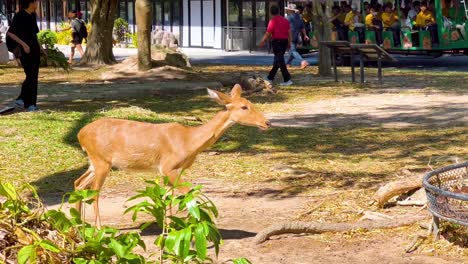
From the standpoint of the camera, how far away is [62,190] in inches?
403

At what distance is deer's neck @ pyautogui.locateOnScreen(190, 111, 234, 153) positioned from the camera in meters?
8.06

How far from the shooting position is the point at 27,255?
338cm

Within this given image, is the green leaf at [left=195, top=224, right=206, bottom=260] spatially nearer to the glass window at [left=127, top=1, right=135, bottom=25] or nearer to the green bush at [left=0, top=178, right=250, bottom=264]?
the green bush at [left=0, top=178, right=250, bottom=264]

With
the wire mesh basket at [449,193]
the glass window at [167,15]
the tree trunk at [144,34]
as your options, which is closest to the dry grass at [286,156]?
the wire mesh basket at [449,193]

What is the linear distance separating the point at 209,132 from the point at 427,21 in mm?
22364

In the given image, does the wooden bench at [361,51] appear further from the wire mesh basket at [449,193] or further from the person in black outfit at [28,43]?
the wire mesh basket at [449,193]

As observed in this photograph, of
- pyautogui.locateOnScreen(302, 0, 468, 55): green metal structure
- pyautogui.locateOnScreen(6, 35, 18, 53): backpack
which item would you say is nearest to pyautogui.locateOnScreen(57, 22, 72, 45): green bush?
pyautogui.locateOnScreen(302, 0, 468, 55): green metal structure

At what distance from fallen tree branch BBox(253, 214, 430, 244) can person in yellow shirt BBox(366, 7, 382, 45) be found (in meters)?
23.2

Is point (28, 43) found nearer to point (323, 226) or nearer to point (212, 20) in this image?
point (323, 226)

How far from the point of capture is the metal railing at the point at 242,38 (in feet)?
136

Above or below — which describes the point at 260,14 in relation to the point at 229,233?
above

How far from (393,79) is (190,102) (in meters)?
6.87

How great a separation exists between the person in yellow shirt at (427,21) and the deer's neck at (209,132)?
72.6 ft

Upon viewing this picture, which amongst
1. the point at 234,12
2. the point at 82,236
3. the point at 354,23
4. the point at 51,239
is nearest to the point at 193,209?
the point at 82,236
